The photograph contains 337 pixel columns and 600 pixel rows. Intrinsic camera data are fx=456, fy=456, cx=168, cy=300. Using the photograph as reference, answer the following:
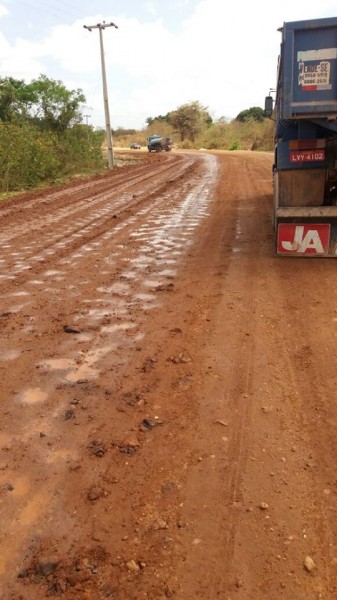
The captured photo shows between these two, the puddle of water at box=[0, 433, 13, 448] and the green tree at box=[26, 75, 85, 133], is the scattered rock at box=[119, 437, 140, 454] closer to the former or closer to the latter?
the puddle of water at box=[0, 433, 13, 448]

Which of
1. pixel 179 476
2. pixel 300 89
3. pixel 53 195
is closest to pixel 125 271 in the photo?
pixel 300 89

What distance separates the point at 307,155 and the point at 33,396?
4.44 m

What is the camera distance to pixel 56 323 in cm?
467

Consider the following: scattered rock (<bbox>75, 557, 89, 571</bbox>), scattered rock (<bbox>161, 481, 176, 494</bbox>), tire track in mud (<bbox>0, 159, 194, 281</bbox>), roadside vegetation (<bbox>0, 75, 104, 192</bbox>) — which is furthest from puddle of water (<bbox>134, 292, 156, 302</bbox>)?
roadside vegetation (<bbox>0, 75, 104, 192</bbox>)

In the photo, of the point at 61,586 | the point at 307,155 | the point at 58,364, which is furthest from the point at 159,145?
the point at 61,586

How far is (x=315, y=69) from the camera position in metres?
5.36

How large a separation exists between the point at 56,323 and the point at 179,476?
2511mm

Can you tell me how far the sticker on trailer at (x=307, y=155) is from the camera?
5.74 m

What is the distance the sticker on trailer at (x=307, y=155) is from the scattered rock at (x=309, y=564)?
4862mm

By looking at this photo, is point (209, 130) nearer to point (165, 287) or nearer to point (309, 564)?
point (165, 287)

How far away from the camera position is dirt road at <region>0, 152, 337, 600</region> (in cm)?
209

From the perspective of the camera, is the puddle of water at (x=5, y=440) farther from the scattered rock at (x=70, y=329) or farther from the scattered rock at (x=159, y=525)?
the scattered rock at (x=70, y=329)

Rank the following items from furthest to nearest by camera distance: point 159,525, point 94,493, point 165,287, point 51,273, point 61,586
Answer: point 51,273 < point 165,287 < point 94,493 < point 159,525 < point 61,586

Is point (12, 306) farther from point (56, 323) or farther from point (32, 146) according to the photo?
point (32, 146)
